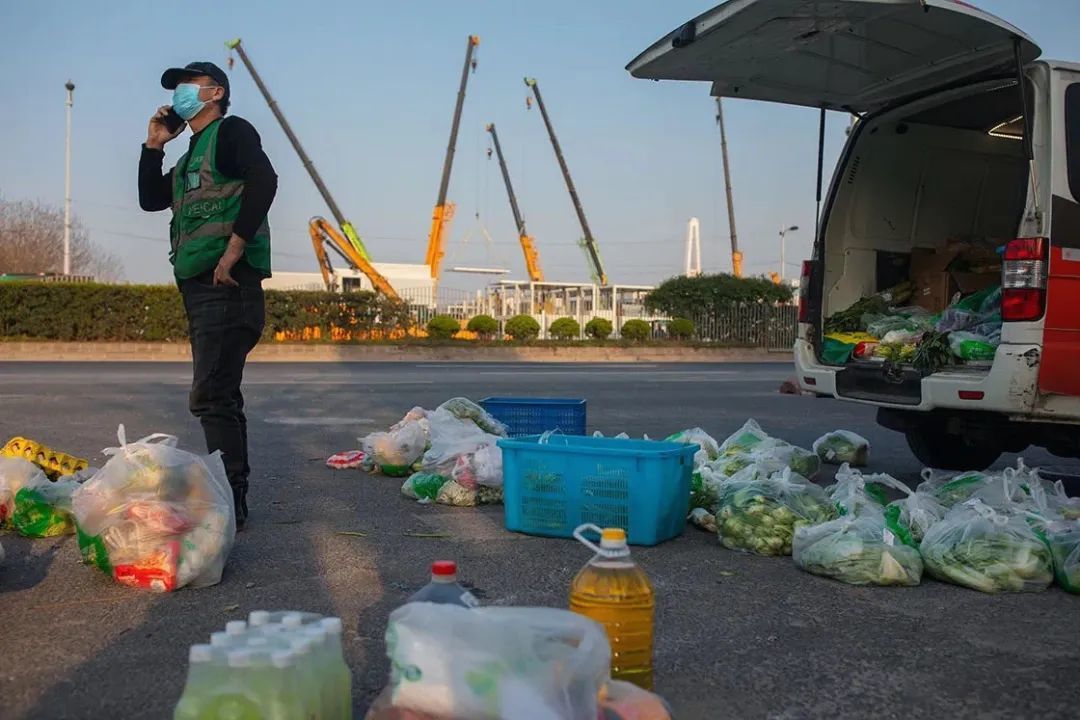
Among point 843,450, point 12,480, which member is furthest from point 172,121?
point 843,450

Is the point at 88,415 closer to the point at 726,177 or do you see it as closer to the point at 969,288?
the point at 969,288

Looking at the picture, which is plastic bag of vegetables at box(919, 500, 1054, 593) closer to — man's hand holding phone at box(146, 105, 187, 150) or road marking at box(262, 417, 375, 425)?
man's hand holding phone at box(146, 105, 187, 150)

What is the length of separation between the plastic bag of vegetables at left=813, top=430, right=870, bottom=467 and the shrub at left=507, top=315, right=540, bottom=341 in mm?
21951

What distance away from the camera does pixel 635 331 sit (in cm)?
3009

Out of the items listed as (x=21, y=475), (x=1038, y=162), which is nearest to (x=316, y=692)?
(x=21, y=475)

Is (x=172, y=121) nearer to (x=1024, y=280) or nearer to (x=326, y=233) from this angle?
(x=1024, y=280)

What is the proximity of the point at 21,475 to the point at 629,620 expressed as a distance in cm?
321

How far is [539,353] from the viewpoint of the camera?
2752 cm

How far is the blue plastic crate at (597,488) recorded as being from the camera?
4320 mm

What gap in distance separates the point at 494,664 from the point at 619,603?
666 mm

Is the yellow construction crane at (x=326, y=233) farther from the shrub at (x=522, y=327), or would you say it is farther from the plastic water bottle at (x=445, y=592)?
the plastic water bottle at (x=445, y=592)

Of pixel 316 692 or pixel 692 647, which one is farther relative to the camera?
pixel 692 647

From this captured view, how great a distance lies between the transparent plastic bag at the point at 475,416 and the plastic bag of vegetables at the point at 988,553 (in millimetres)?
3027

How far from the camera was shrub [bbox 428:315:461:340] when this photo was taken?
91.4 ft
